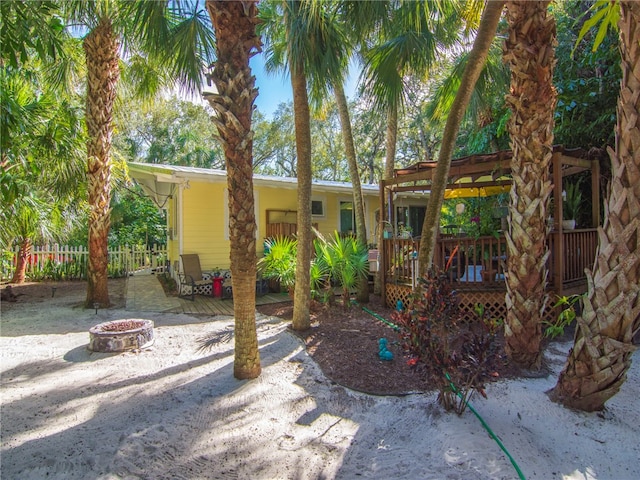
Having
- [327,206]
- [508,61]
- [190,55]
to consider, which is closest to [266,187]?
[327,206]

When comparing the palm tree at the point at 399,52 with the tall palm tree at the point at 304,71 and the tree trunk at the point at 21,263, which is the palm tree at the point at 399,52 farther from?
the tree trunk at the point at 21,263

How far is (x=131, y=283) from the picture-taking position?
38.5 ft

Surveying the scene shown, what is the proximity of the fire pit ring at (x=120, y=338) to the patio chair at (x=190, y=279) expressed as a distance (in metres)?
3.79

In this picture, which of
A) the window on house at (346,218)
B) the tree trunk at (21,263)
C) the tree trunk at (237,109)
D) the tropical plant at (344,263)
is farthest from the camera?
the window on house at (346,218)

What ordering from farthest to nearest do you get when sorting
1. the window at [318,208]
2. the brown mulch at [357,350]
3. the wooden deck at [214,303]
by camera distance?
the window at [318,208] < the wooden deck at [214,303] < the brown mulch at [357,350]

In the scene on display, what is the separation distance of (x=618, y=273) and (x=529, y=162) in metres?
1.68

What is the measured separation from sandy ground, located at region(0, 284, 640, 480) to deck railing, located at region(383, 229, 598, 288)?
1928mm

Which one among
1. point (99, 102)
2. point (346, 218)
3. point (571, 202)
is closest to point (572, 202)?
point (571, 202)

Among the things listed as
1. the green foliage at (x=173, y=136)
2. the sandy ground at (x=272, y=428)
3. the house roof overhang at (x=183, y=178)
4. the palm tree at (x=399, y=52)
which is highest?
the green foliage at (x=173, y=136)

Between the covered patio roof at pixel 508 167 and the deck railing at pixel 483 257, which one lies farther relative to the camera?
the deck railing at pixel 483 257

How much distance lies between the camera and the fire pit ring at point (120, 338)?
498 centimetres

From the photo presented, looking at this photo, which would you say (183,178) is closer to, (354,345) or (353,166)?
(353,166)

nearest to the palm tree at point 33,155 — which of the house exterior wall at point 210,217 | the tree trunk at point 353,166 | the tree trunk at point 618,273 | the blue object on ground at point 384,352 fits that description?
the house exterior wall at point 210,217

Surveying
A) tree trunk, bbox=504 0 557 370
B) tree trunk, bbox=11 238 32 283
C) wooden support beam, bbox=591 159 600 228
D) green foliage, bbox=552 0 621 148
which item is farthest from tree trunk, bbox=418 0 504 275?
tree trunk, bbox=11 238 32 283
